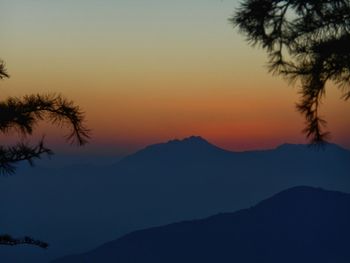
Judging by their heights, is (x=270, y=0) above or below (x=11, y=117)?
above

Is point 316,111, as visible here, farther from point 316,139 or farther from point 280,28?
point 280,28

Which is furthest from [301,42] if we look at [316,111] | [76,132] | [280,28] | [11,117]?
[11,117]

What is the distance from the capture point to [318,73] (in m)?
5.11

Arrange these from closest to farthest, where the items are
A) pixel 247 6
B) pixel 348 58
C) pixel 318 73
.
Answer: pixel 348 58 < pixel 318 73 < pixel 247 6

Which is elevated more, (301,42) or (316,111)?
(301,42)

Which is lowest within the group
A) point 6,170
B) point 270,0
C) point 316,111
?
point 6,170

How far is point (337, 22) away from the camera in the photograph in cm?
506

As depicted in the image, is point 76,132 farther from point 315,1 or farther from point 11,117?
point 315,1

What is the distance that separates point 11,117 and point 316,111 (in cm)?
251

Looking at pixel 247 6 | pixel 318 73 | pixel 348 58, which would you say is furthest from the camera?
pixel 247 6

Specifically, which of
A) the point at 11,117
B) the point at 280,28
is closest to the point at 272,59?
the point at 280,28

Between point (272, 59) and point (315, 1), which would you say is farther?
point (272, 59)

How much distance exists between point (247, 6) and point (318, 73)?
858 mm

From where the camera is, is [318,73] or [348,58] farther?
[318,73]
